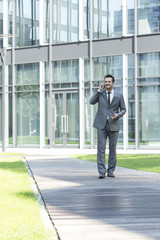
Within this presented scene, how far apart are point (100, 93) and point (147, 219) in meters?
4.73

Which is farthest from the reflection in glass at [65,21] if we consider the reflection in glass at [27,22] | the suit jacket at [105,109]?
the suit jacket at [105,109]

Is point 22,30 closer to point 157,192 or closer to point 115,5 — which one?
point 115,5

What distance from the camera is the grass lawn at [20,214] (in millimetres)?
4258

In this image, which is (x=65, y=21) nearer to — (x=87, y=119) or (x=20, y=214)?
(x=87, y=119)

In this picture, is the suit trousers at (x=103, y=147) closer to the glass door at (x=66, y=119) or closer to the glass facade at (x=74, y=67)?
the glass facade at (x=74, y=67)

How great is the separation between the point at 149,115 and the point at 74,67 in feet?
15.4

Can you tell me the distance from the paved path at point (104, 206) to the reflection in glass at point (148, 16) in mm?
14660

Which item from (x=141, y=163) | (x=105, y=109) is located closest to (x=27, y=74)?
(x=141, y=163)

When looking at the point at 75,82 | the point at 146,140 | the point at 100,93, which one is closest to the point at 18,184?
the point at 100,93

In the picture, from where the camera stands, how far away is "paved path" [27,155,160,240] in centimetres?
444

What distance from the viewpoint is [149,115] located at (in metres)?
Answer: 23.7

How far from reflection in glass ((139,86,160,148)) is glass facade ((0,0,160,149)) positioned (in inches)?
1.8

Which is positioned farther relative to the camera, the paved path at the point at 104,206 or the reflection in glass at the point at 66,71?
the reflection in glass at the point at 66,71

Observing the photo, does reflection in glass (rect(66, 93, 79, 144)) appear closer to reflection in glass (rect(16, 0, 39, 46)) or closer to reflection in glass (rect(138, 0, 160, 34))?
reflection in glass (rect(16, 0, 39, 46))
